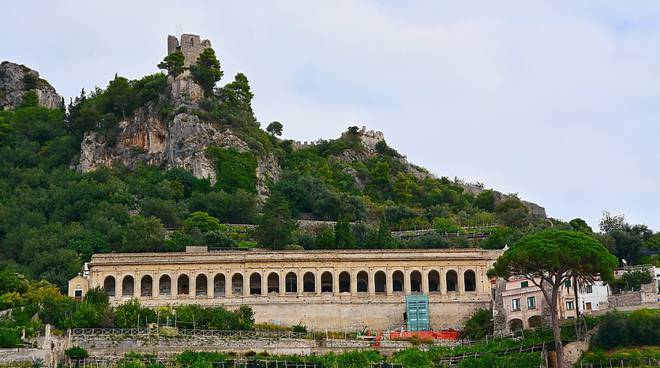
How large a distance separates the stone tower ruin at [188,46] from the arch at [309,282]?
44746mm

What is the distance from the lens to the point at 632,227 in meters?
88.8

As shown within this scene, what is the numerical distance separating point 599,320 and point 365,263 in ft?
65.4

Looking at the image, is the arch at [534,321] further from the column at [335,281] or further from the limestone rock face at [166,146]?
the limestone rock face at [166,146]

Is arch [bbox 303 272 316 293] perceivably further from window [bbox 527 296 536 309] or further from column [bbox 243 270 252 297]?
window [bbox 527 296 536 309]

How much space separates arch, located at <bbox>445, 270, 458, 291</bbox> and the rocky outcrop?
65754mm

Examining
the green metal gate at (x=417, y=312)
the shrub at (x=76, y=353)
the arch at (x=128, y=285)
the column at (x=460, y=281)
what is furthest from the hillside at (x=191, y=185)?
the shrub at (x=76, y=353)

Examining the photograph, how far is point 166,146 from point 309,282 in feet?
107

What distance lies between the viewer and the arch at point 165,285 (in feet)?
241

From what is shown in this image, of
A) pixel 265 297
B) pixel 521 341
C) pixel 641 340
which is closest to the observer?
pixel 641 340

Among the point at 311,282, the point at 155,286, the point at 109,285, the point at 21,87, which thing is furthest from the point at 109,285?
the point at 21,87

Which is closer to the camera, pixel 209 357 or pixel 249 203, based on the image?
pixel 209 357

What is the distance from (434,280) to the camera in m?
75.6

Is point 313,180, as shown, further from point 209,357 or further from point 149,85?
point 209,357

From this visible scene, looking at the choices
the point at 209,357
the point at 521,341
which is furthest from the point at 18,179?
the point at 521,341
